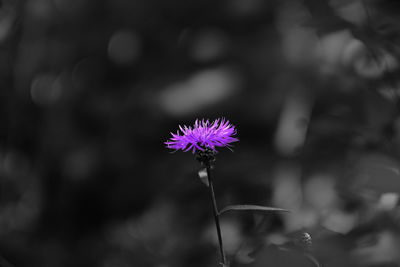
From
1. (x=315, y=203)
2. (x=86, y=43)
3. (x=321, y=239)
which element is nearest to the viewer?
(x=321, y=239)

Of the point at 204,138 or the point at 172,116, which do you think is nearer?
the point at 204,138

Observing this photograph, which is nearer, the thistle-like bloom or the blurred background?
the thistle-like bloom

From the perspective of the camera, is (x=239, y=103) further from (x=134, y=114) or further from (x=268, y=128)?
(x=134, y=114)

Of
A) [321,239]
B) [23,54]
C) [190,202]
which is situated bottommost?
[321,239]

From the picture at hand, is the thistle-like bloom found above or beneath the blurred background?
beneath

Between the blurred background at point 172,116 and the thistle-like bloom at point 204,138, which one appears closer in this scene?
the thistle-like bloom at point 204,138

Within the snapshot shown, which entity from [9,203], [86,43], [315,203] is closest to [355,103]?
[315,203]

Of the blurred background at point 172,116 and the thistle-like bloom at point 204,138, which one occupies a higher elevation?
the blurred background at point 172,116

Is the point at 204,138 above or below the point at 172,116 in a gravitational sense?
below
